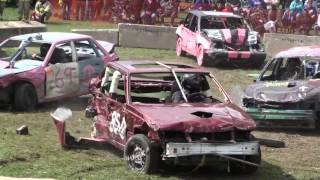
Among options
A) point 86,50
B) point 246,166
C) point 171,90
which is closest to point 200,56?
point 86,50

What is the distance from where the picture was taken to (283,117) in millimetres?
11898

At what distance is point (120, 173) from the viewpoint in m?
8.35

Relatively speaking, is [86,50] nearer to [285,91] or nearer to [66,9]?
[285,91]

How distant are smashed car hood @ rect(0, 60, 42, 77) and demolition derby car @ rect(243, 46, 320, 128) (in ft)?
13.2

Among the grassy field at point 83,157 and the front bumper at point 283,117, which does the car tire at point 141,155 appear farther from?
the front bumper at point 283,117

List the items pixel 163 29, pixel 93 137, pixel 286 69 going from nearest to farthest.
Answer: pixel 93 137 < pixel 286 69 < pixel 163 29

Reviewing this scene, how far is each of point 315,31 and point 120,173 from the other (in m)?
20.0

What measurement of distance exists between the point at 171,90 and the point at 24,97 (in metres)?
4.36

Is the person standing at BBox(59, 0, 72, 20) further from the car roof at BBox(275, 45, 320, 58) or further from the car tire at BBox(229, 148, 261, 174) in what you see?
the car tire at BBox(229, 148, 261, 174)

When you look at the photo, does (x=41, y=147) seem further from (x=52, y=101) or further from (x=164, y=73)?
(x=52, y=101)

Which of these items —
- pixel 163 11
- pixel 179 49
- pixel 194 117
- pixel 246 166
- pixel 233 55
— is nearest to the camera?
pixel 194 117

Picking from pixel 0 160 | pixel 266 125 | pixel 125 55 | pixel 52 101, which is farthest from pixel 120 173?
pixel 125 55

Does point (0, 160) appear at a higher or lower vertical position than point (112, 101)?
lower

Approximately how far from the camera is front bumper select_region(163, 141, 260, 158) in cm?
798
